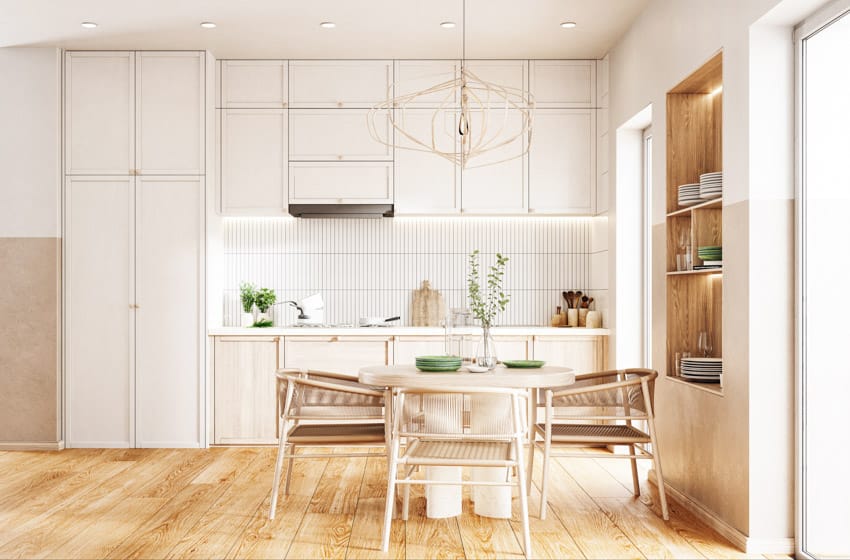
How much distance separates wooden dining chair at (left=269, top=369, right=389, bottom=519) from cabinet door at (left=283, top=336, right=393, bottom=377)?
145 centimetres

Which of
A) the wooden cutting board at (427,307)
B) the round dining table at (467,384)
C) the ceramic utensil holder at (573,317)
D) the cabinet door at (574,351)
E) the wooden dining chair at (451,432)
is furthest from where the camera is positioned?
the wooden cutting board at (427,307)

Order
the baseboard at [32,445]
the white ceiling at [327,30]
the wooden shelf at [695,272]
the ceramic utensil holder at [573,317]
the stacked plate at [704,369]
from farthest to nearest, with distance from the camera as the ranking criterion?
the ceramic utensil holder at [573,317]
the baseboard at [32,445]
the white ceiling at [327,30]
the stacked plate at [704,369]
the wooden shelf at [695,272]

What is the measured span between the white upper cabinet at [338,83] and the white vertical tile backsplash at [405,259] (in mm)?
905

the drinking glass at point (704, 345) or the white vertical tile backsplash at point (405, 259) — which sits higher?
the white vertical tile backsplash at point (405, 259)

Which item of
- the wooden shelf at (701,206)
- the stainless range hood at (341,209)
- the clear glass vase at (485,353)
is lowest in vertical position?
the clear glass vase at (485,353)

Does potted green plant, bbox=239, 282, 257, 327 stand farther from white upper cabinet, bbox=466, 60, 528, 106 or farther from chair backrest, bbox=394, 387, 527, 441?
chair backrest, bbox=394, 387, 527, 441

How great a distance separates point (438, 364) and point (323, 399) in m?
0.62

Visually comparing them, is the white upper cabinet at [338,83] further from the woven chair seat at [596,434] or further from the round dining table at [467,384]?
the woven chair seat at [596,434]

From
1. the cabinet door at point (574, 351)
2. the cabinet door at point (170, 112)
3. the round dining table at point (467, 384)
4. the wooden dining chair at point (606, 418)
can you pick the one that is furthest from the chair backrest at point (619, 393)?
the cabinet door at point (170, 112)

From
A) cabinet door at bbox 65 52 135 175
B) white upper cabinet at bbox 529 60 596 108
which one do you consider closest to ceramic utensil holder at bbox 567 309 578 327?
white upper cabinet at bbox 529 60 596 108

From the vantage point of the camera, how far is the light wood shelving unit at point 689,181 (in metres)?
4.16
